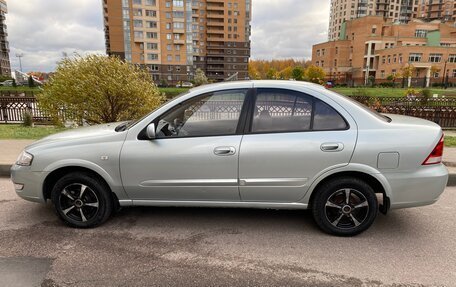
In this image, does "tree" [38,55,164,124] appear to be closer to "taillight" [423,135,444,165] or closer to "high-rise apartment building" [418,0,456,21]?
"taillight" [423,135,444,165]

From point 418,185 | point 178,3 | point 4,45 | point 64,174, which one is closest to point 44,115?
point 64,174

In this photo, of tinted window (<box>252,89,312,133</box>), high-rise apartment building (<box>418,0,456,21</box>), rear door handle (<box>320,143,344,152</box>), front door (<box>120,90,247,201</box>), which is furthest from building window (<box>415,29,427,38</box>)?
front door (<box>120,90,247,201</box>)

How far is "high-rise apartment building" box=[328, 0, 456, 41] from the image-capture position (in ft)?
345

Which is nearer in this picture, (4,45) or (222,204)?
(222,204)

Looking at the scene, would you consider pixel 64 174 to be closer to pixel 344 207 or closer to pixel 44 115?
pixel 344 207

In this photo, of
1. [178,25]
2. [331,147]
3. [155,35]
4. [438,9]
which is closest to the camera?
[331,147]

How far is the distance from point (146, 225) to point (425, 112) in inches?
516

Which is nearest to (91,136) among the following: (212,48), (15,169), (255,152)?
(15,169)

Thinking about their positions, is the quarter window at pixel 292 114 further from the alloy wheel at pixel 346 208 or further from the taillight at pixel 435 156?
the taillight at pixel 435 156

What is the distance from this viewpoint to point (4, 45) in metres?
93.9

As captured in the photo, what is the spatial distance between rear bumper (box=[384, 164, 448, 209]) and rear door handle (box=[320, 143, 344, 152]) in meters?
0.57

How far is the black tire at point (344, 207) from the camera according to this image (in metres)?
3.26

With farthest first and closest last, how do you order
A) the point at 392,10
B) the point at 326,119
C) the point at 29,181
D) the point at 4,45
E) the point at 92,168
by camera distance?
the point at 392,10, the point at 4,45, the point at 29,181, the point at 92,168, the point at 326,119

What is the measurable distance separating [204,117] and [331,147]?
1.50 metres
